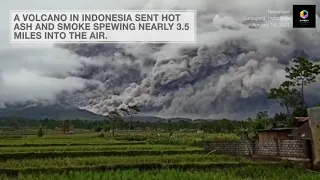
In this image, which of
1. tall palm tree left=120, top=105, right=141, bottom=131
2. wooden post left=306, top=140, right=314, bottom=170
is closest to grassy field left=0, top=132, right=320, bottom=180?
wooden post left=306, top=140, right=314, bottom=170

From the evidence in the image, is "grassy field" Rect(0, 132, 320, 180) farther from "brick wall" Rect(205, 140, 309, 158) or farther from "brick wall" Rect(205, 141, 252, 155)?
"brick wall" Rect(205, 140, 309, 158)

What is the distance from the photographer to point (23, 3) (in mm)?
8688

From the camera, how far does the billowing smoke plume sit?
10.2 m

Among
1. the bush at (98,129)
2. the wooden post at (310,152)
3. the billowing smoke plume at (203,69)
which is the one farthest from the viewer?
the bush at (98,129)

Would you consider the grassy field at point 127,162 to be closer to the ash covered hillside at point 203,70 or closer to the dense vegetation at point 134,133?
the dense vegetation at point 134,133

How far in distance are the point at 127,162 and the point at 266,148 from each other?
3.53 metres

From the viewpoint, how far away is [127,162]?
28.3 ft

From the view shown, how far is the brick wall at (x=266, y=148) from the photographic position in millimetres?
8977

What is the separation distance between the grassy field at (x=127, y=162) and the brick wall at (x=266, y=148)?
56cm

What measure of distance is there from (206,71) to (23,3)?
538 centimetres

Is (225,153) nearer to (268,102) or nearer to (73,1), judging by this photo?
(268,102)

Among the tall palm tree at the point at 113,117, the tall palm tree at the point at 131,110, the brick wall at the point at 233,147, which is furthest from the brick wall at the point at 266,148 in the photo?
the tall palm tree at the point at 113,117

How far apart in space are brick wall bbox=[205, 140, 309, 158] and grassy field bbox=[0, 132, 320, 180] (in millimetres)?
560

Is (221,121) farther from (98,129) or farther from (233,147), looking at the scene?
(98,129)
